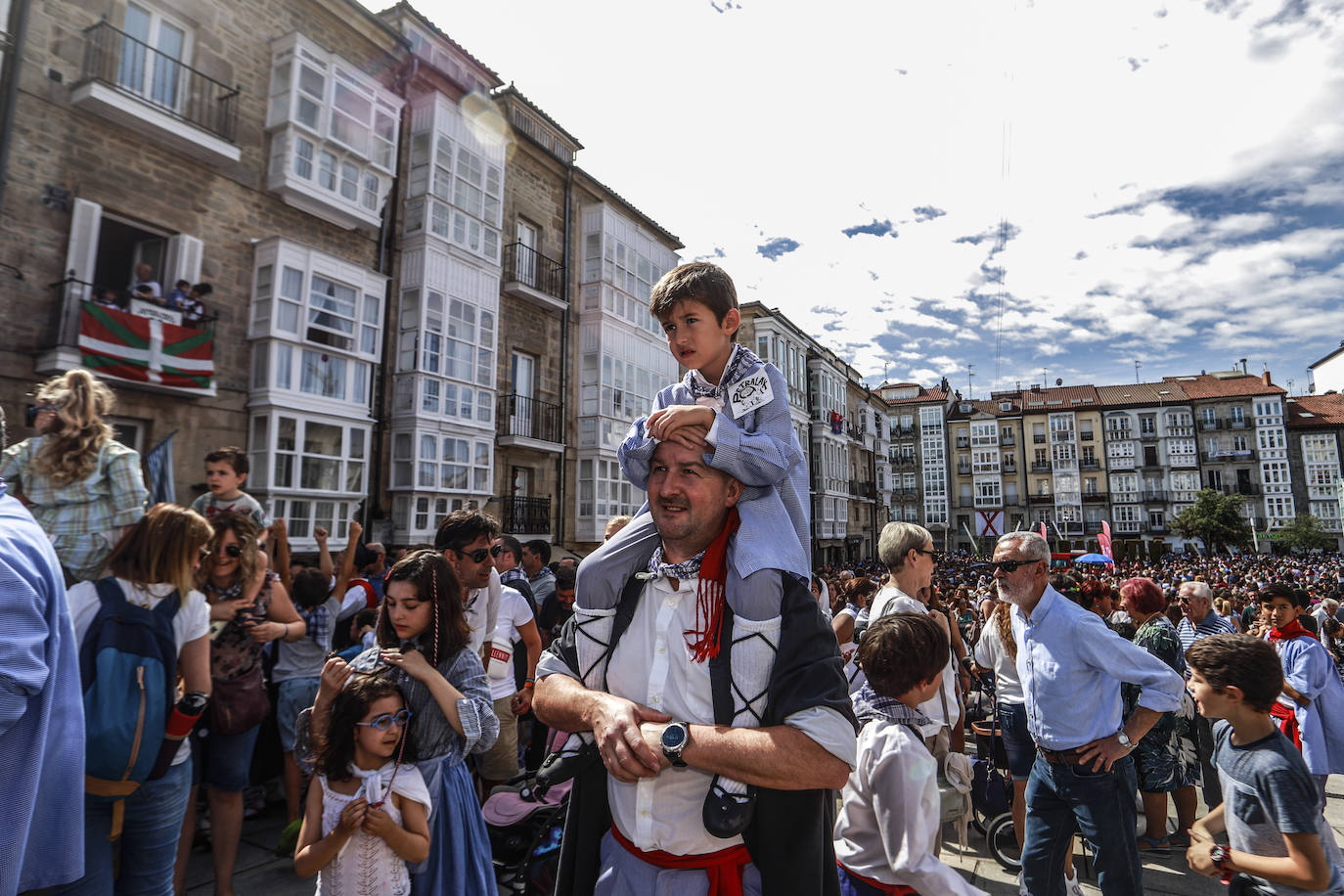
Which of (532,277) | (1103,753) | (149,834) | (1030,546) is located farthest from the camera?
(532,277)

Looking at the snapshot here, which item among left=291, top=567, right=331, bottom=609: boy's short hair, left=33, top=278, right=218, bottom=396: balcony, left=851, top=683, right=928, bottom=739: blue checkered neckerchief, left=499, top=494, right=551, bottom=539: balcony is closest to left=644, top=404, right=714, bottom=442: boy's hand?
left=851, top=683, right=928, bottom=739: blue checkered neckerchief

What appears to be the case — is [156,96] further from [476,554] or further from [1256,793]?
[1256,793]

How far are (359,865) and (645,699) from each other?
Answer: 185 centimetres

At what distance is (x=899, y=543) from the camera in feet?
14.8

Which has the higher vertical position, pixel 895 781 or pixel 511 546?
pixel 511 546

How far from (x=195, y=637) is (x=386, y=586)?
95 cm

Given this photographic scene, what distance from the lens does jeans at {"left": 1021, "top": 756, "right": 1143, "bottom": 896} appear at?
3330 mm

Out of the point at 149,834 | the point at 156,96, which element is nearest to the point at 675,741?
the point at 149,834

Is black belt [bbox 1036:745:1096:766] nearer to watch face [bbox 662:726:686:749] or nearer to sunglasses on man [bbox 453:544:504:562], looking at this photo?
watch face [bbox 662:726:686:749]

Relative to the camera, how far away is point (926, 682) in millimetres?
2736

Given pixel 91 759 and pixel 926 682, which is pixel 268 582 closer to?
pixel 91 759

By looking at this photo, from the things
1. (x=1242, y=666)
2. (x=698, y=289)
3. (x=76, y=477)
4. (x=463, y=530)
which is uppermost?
(x=698, y=289)

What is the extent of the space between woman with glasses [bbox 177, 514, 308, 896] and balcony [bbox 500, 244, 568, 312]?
14.8 metres

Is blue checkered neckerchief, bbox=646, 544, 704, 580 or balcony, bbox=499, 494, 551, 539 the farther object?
balcony, bbox=499, 494, 551, 539
